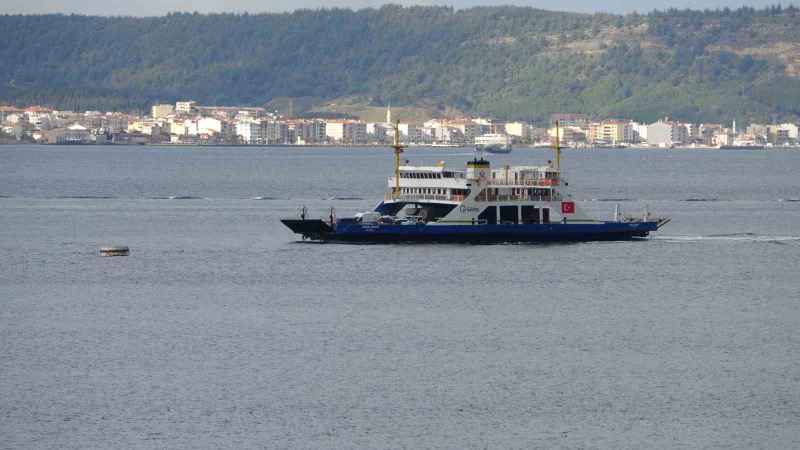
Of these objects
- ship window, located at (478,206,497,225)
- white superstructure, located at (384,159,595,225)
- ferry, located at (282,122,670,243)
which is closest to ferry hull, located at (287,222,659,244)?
ferry, located at (282,122,670,243)

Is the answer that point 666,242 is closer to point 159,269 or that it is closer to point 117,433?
point 159,269

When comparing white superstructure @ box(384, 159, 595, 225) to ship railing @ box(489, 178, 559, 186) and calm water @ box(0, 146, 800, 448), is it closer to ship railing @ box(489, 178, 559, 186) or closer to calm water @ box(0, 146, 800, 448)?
ship railing @ box(489, 178, 559, 186)

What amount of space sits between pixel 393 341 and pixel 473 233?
2994cm

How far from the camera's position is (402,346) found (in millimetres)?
51781

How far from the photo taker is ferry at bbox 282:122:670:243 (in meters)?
81.7

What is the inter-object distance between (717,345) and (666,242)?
35001 mm

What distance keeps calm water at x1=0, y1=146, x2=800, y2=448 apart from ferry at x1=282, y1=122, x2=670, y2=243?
108cm

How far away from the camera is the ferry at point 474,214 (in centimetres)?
8169

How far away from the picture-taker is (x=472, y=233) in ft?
269

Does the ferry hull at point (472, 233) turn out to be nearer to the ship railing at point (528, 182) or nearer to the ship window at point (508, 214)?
the ship window at point (508, 214)

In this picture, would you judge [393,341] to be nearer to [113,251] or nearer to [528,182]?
[113,251]

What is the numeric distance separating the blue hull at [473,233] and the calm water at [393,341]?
0.78 meters

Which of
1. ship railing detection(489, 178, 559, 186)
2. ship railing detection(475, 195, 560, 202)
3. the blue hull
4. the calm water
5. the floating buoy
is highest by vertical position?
ship railing detection(489, 178, 559, 186)

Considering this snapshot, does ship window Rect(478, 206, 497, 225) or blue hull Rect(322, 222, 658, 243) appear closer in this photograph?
blue hull Rect(322, 222, 658, 243)
